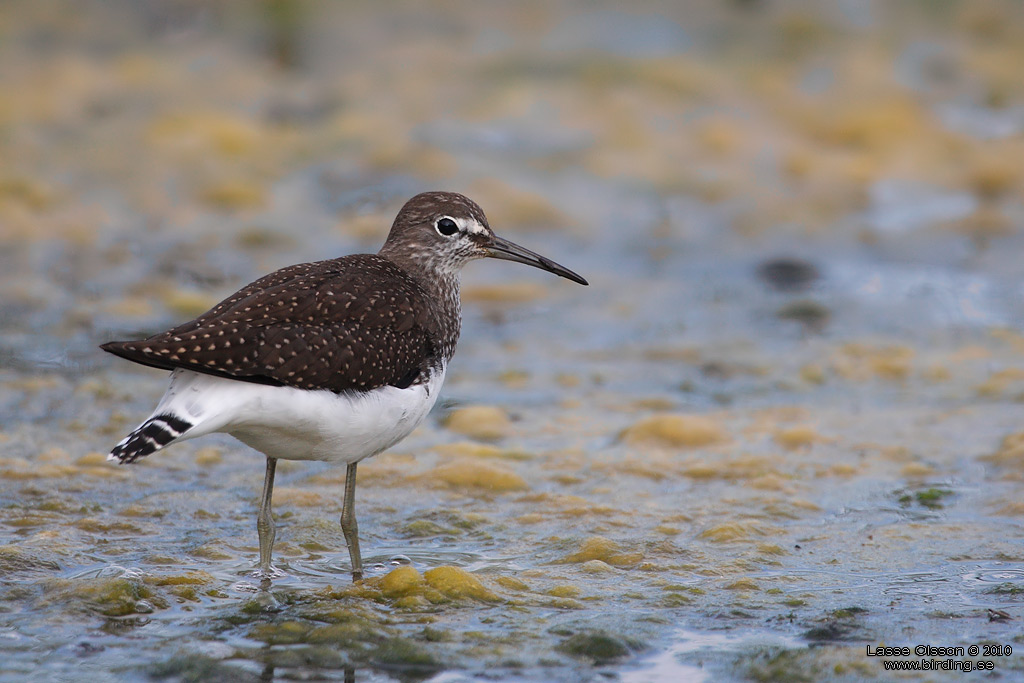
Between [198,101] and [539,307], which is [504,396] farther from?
[198,101]

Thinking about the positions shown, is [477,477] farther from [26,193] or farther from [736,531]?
[26,193]

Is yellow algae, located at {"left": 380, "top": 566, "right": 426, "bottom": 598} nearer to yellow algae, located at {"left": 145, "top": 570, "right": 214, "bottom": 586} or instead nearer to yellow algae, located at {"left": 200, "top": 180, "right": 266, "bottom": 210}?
yellow algae, located at {"left": 145, "top": 570, "right": 214, "bottom": 586}

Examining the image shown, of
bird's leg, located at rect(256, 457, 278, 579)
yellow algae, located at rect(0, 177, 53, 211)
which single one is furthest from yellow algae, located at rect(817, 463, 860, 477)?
yellow algae, located at rect(0, 177, 53, 211)

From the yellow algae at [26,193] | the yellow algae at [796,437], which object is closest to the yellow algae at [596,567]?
the yellow algae at [796,437]

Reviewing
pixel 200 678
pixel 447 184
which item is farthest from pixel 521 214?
pixel 200 678

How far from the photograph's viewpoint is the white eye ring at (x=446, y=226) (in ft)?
21.5

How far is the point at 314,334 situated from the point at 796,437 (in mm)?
3427

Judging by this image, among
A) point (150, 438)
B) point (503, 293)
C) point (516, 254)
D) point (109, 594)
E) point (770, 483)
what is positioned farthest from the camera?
point (503, 293)

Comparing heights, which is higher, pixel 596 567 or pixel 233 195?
pixel 233 195

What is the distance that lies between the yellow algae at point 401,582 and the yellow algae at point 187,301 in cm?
408

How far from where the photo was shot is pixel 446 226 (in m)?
6.57

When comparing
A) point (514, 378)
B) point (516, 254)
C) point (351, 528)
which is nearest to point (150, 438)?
point (351, 528)

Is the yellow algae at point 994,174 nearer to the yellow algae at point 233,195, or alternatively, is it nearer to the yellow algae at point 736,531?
the yellow algae at point 736,531

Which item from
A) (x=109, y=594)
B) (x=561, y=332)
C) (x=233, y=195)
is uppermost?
(x=233, y=195)
